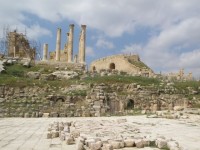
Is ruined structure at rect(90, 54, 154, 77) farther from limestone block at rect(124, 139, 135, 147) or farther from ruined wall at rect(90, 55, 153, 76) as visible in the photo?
limestone block at rect(124, 139, 135, 147)

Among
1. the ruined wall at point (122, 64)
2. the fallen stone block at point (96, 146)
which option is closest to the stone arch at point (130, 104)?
the ruined wall at point (122, 64)

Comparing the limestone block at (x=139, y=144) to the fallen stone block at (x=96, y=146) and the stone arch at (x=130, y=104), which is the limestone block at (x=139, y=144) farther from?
the stone arch at (x=130, y=104)

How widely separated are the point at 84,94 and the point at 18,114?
249 inches

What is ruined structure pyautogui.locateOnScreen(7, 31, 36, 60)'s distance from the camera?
54438 mm

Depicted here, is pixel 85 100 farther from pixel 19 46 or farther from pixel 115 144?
pixel 19 46

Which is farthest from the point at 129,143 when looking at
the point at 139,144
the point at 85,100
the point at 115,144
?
the point at 85,100

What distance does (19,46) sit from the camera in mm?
56438

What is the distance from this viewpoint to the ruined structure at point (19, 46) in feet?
179

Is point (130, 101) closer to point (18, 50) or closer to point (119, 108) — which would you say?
point (119, 108)

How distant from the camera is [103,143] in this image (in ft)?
25.3

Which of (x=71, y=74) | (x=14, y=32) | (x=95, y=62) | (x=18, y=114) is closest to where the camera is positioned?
(x=18, y=114)

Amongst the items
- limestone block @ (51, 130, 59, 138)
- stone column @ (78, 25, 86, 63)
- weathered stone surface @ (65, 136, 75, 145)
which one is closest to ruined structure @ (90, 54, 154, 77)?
stone column @ (78, 25, 86, 63)

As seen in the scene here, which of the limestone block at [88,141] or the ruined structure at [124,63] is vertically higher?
the ruined structure at [124,63]

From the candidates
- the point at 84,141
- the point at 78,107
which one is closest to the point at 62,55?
the point at 78,107
